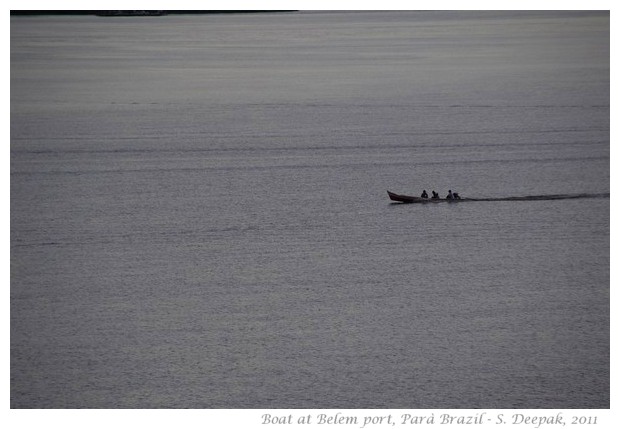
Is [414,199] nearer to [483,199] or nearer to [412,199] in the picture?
[412,199]

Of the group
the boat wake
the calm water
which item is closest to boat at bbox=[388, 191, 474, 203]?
the calm water

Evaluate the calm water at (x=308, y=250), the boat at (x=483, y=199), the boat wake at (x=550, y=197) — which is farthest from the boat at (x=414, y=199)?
the boat wake at (x=550, y=197)

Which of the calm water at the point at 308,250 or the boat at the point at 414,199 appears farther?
the boat at the point at 414,199

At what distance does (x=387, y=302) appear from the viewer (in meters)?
38.2

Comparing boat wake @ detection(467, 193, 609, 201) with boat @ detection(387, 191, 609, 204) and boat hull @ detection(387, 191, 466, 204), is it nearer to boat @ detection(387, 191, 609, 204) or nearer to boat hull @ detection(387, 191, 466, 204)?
boat @ detection(387, 191, 609, 204)

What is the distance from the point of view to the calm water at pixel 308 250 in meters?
31.7

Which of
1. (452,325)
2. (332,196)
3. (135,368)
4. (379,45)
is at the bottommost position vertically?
(135,368)

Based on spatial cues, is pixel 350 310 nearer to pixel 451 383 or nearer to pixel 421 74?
pixel 451 383

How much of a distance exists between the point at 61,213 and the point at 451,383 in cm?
2621

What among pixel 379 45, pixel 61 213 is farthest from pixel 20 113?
pixel 379 45

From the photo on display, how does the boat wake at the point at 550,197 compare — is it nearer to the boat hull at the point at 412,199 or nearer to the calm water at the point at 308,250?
the calm water at the point at 308,250

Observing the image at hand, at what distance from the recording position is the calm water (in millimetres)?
31688

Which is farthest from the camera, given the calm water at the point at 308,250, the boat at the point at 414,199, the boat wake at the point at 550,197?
the boat wake at the point at 550,197

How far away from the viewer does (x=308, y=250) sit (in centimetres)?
4472
